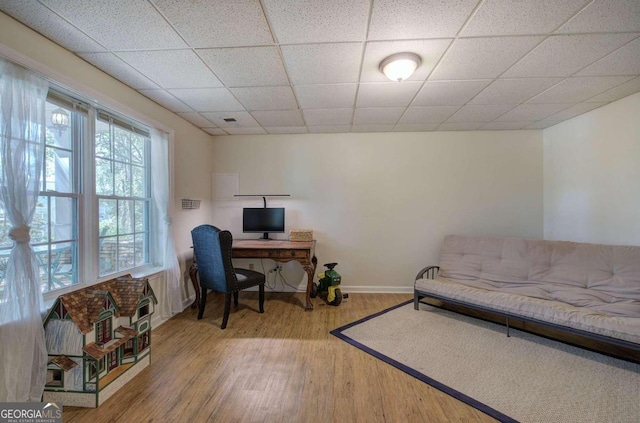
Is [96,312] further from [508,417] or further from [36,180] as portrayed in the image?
[508,417]

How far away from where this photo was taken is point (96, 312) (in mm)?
1701

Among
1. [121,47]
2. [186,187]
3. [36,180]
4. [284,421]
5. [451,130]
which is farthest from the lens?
[451,130]

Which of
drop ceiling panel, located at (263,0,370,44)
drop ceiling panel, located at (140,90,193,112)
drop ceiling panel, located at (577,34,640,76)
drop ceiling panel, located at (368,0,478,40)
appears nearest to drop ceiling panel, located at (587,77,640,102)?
drop ceiling panel, located at (577,34,640,76)

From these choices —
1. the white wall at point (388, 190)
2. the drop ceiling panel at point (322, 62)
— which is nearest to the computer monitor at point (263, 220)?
the white wall at point (388, 190)

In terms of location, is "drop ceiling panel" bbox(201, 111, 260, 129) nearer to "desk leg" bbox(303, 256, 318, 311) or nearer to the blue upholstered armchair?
the blue upholstered armchair

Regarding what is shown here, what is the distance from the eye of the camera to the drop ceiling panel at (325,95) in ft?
7.89

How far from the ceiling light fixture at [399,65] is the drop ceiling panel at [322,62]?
0.75 feet

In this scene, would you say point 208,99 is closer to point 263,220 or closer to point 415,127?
point 263,220

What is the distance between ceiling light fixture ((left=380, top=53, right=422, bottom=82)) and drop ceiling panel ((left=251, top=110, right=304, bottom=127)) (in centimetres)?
129

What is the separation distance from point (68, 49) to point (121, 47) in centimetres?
42

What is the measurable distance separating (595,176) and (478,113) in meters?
1.52

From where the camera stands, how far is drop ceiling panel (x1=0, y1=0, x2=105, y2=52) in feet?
4.72

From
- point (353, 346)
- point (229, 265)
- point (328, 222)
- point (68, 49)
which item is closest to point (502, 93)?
point (328, 222)

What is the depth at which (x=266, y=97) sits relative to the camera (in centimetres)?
262
